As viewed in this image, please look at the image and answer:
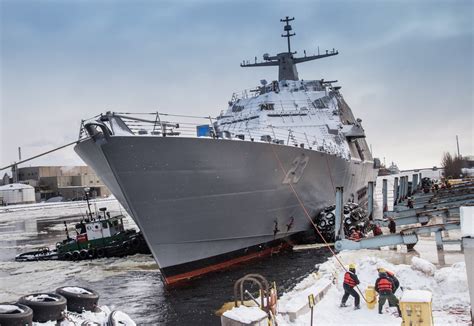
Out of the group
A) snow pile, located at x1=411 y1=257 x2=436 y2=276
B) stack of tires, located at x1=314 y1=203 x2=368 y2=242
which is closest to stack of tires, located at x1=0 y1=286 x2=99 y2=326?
snow pile, located at x1=411 y1=257 x2=436 y2=276

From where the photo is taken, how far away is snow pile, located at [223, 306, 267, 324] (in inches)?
222

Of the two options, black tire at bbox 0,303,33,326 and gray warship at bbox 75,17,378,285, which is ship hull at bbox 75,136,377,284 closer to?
gray warship at bbox 75,17,378,285

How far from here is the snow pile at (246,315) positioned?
565 cm

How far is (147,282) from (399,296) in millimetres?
7639

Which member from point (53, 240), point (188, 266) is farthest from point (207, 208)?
point (53, 240)

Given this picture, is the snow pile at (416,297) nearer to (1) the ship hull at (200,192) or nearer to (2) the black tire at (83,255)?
(1) the ship hull at (200,192)

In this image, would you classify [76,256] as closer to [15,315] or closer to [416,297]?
[15,315]

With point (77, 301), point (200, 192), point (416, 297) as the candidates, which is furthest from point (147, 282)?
point (416, 297)

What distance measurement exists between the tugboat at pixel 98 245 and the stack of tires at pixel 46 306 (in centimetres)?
1233

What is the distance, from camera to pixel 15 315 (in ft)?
16.3

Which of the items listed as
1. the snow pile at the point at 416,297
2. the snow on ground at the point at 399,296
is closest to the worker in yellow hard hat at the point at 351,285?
the snow on ground at the point at 399,296

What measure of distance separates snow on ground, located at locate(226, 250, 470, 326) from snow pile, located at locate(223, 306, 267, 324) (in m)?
1.48

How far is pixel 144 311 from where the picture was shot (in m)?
9.95

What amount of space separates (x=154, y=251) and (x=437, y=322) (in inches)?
272
